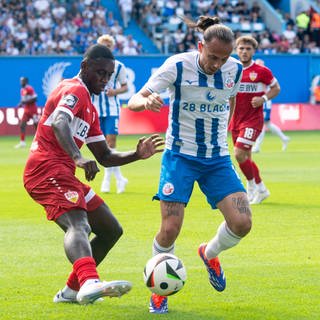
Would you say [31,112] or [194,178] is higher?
[194,178]

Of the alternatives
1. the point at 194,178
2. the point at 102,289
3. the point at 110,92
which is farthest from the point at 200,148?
the point at 110,92

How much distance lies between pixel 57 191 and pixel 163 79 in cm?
144

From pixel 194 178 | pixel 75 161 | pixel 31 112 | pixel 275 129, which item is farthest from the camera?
pixel 31 112

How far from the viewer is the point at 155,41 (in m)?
42.4

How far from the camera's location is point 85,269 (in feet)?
23.8

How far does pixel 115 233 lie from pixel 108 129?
29.2 feet

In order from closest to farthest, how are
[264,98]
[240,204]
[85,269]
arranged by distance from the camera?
[85,269] → [240,204] → [264,98]

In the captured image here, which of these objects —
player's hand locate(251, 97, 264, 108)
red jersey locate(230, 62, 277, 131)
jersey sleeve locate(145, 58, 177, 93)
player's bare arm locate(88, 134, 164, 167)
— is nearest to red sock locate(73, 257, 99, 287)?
player's bare arm locate(88, 134, 164, 167)

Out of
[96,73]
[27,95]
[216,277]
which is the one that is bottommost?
[27,95]

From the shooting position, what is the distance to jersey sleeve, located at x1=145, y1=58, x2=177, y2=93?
834cm

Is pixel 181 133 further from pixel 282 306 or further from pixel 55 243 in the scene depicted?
pixel 55 243

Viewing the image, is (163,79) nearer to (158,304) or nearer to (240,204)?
(240,204)

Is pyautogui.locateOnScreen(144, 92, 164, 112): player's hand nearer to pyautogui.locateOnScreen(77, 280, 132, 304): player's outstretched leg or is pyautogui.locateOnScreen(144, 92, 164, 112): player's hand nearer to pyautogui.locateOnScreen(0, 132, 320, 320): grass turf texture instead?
pyautogui.locateOnScreen(77, 280, 132, 304): player's outstretched leg

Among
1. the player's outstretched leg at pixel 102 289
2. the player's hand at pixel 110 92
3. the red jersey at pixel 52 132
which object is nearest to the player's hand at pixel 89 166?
the red jersey at pixel 52 132
